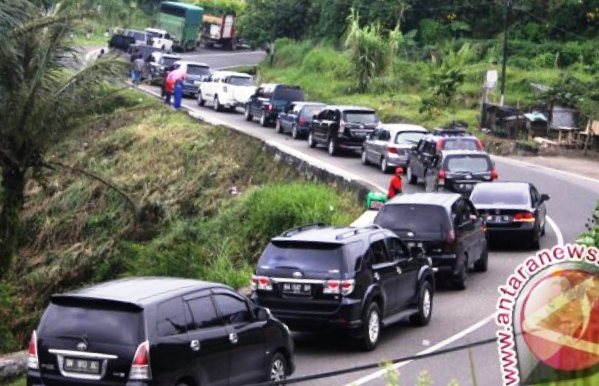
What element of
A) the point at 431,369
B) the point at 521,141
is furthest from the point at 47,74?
the point at 521,141

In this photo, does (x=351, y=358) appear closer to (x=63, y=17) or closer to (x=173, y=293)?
(x=173, y=293)

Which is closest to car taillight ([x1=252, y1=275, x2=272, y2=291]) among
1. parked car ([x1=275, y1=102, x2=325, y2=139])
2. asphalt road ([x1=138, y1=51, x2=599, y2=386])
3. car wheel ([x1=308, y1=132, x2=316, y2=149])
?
asphalt road ([x1=138, y1=51, x2=599, y2=386])

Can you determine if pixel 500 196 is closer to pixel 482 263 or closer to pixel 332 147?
pixel 482 263

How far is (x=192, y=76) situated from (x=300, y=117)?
1425 cm

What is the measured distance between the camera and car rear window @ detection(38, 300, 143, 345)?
11.2m

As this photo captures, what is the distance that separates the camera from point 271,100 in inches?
1971

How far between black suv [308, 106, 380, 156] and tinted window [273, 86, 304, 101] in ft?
25.8

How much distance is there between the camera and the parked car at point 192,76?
58453 mm

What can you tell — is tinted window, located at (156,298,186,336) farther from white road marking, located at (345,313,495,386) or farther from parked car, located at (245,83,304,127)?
parked car, located at (245,83,304,127)

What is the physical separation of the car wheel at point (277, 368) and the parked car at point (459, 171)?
57.7ft

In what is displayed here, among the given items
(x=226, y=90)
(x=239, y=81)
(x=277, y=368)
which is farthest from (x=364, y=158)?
(x=277, y=368)

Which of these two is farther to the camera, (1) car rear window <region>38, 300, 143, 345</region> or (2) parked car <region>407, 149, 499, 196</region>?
(2) parked car <region>407, 149, 499, 196</region>

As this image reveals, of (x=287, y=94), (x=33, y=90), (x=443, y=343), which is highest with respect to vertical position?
(x=33, y=90)

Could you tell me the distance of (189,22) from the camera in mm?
85438
